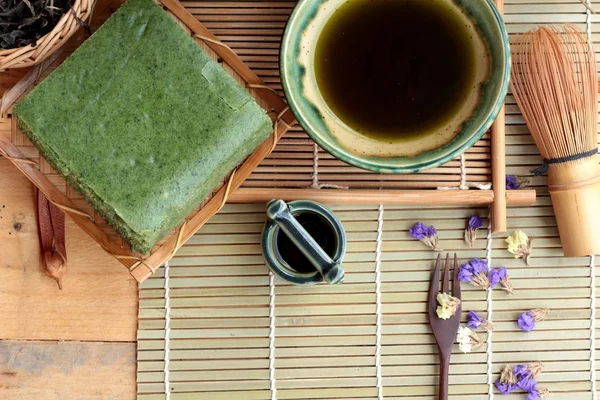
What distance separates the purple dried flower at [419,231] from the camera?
1334mm

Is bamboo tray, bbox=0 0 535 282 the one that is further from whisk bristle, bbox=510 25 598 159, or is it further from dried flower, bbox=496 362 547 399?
dried flower, bbox=496 362 547 399

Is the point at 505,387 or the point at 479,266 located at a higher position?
the point at 479,266

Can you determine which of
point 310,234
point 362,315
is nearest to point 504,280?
point 362,315

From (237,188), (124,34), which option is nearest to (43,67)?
(124,34)

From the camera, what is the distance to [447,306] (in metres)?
1.31

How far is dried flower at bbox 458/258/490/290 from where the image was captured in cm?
133

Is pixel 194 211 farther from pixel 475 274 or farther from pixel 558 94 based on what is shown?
pixel 558 94

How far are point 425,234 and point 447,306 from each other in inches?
6.1

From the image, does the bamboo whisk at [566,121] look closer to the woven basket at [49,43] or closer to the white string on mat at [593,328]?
the white string on mat at [593,328]

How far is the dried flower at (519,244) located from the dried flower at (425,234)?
0.16 metres

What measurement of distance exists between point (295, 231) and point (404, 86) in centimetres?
34

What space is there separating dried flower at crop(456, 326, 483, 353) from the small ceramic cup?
33 cm

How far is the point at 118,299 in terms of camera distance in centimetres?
135

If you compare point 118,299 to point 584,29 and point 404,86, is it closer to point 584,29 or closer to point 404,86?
point 404,86
